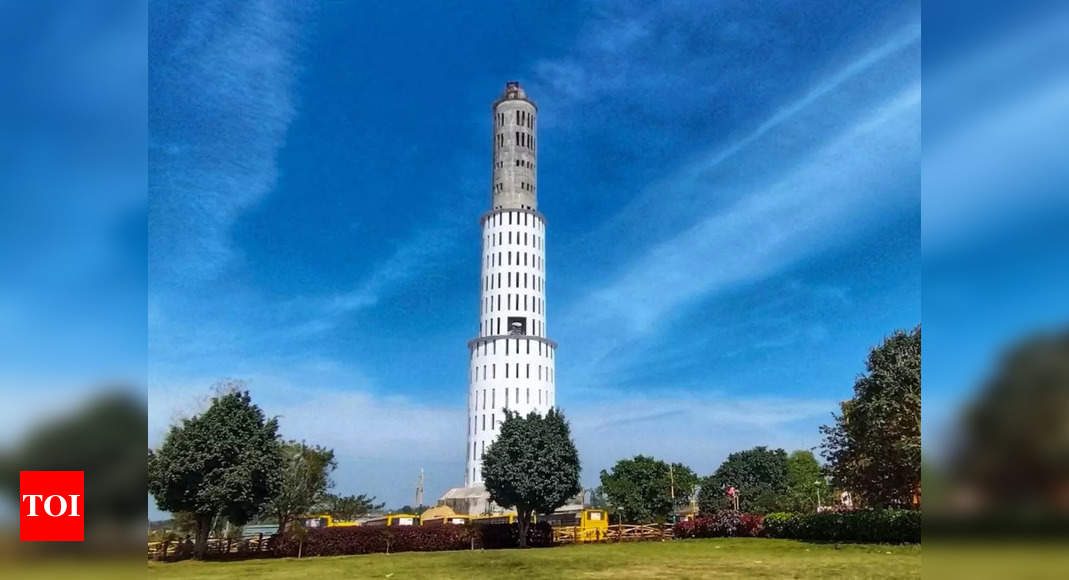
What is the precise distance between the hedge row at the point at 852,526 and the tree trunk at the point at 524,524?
29.8 feet

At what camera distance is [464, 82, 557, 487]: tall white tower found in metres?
55.8

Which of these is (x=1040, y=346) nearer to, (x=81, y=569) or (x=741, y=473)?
(x=81, y=569)

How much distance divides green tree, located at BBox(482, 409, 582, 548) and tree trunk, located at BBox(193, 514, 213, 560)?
428 inches

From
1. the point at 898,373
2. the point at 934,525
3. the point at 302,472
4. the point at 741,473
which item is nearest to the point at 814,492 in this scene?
the point at 741,473

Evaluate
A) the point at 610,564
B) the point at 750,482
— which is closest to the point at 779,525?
the point at 610,564

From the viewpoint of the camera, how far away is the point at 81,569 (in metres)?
4.30

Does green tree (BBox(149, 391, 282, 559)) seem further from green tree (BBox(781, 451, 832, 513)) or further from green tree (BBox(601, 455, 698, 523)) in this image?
green tree (BBox(781, 451, 832, 513))

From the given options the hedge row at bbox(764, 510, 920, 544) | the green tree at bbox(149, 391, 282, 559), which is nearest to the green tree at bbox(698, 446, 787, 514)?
the hedge row at bbox(764, 510, 920, 544)

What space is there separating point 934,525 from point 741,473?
63.7m

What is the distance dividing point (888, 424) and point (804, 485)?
175ft

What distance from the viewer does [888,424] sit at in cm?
2388

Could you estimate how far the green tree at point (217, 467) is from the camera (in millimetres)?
21531

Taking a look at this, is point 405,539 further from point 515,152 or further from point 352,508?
point 515,152

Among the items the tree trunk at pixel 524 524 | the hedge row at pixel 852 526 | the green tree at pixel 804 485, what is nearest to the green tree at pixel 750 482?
the green tree at pixel 804 485
